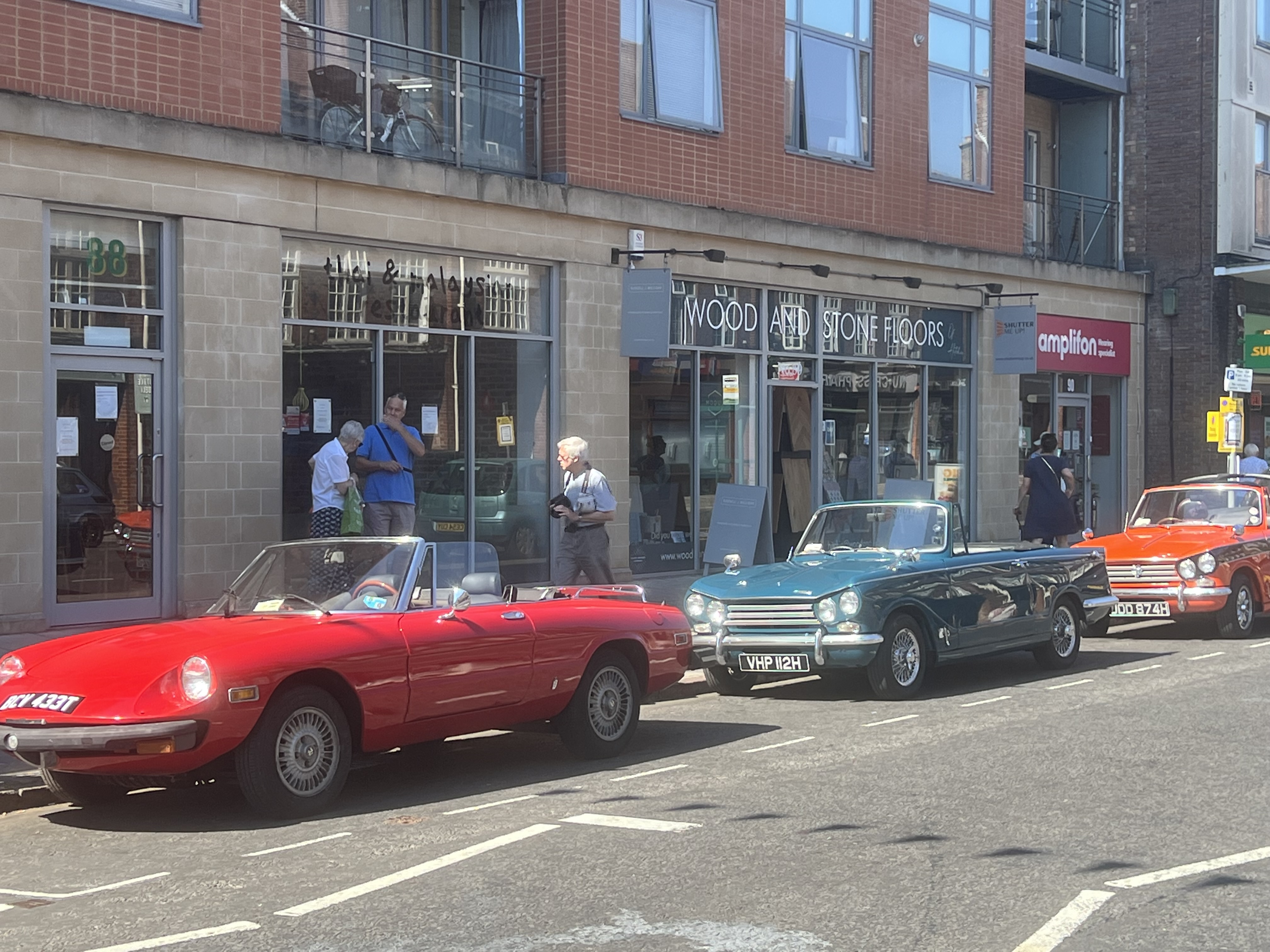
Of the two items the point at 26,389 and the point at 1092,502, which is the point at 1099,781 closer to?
the point at 26,389

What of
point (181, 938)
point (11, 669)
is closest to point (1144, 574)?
point (11, 669)

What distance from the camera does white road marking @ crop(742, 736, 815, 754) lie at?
9148 millimetres

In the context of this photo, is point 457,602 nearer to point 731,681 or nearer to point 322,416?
point 731,681

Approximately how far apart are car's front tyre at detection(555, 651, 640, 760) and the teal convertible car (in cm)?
196

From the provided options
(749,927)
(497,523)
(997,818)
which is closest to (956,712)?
(997,818)

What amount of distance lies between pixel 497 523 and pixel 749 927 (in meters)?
11.5

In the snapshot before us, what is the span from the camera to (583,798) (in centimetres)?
780

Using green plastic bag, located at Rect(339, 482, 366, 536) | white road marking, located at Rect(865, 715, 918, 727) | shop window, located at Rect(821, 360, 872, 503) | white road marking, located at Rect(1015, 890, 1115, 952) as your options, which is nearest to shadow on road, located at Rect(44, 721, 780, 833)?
white road marking, located at Rect(865, 715, 918, 727)

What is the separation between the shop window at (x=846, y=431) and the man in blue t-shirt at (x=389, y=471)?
7.52 meters

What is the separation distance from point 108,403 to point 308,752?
263 inches

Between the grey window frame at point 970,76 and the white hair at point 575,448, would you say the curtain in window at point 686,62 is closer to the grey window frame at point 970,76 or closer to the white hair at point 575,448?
the grey window frame at point 970,76

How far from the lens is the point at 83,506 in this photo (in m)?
13.0

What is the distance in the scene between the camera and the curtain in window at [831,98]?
805 inches

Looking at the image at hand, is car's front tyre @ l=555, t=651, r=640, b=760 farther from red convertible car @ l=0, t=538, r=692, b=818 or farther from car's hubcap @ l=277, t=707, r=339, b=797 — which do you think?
car's hubcap @ l=277, t=707, r=339, b=797
